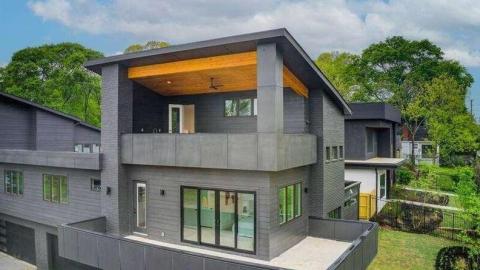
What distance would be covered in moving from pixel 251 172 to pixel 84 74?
103ft

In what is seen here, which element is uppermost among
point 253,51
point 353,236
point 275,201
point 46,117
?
point 253,51

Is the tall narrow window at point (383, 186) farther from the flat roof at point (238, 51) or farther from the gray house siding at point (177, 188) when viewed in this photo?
the gray house siding at point (177, 188)

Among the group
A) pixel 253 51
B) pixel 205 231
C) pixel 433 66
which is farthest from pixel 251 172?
pixel 433 66

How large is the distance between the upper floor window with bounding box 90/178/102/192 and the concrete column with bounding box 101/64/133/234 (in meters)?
0.76

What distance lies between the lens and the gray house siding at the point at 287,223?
11023mm

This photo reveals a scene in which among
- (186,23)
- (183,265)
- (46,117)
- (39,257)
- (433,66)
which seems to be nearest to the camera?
(183,265)

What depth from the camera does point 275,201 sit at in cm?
1112

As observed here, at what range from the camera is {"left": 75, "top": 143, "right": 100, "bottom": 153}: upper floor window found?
979 inches

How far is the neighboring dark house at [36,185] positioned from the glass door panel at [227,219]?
5180 millimetres

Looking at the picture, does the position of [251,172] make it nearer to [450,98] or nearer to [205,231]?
[205,231]

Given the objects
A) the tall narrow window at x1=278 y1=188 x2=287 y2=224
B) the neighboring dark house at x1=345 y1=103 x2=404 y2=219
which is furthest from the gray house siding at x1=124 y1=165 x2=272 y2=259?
the neighboring dark house at x1=345 y1=103 x2=404 y2=219

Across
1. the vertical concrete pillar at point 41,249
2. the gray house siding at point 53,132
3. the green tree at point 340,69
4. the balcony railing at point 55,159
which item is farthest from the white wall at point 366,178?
the green tree at point 340,69

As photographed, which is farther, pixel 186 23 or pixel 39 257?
pixel 186 23

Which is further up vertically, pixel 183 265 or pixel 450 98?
pixel 450 98
